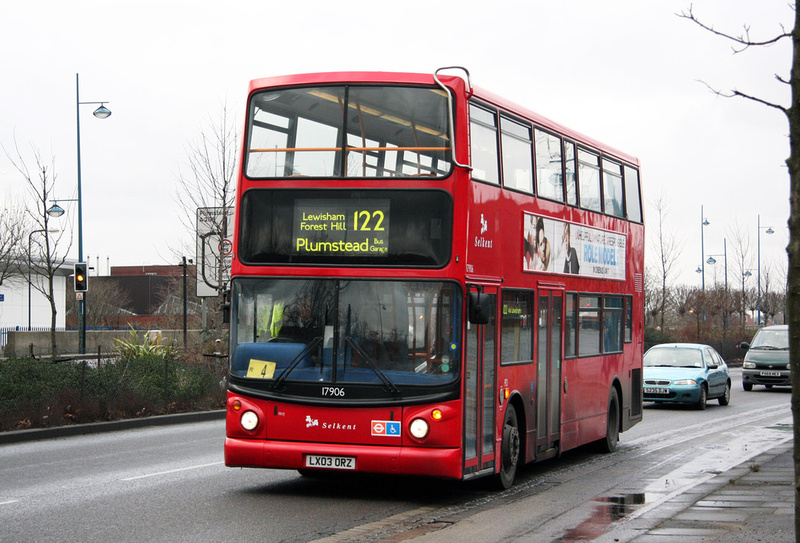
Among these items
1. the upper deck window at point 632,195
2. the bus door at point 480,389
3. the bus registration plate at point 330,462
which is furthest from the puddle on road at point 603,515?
the upper deck window at point 632,195

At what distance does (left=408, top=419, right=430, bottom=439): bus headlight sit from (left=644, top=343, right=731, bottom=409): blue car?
54.2 feet

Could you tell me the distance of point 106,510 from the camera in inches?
378

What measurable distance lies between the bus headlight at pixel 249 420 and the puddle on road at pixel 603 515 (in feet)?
11.0

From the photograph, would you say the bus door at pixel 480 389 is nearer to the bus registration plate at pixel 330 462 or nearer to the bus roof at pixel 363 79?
the bus registration plate at pixel 330 462

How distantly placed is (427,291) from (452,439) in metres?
1.47

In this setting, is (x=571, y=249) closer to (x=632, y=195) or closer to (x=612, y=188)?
(x=612, y=188)

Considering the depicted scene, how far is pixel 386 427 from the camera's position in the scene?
9.98 m

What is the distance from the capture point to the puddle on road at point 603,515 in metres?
8.55

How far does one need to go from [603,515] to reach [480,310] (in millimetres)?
2270

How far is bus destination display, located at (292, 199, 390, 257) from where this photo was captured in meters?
10.2

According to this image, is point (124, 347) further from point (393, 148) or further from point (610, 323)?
point (393, 148)

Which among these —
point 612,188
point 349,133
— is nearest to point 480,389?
point 349,133

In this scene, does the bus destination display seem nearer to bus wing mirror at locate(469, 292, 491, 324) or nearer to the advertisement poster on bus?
bus wing mirror at locate(469, 292, 491, 324)

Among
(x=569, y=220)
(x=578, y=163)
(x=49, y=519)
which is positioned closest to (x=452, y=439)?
(x=49, y=519)
